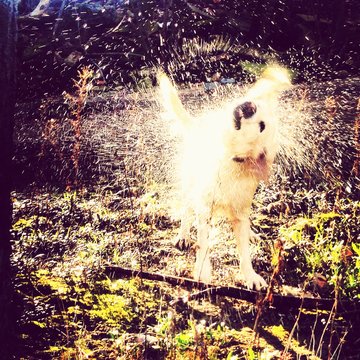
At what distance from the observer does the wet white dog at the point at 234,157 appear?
2.04 m

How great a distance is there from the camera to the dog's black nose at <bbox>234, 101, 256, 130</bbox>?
197cm

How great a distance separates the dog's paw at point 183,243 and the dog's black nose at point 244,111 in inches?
51.5

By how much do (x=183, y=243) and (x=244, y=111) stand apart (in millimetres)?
1381

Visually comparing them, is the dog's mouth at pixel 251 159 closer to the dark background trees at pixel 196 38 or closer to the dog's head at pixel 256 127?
the dog's head at pixel 256 127

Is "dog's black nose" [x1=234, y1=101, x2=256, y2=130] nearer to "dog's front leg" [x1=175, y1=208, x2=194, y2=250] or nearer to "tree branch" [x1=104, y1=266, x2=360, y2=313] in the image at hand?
"tree branch" [x1=104, y1=266, x2=360, y2=313]

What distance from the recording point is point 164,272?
267 cm

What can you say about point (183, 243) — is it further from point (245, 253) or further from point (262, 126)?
point (262, 126)

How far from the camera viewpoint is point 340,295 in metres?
2.12

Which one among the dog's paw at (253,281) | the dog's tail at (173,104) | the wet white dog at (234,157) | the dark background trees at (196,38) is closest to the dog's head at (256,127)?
the wet white dog at (234,157)

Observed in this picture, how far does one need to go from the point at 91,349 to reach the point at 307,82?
6.20 m

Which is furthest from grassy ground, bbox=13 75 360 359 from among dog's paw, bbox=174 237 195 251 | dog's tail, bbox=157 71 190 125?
dog's tail, bbox=157 71 190 125

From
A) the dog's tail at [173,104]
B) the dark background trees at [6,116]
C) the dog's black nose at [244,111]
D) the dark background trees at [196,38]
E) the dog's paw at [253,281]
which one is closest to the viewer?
the dark background trees at [6,116]

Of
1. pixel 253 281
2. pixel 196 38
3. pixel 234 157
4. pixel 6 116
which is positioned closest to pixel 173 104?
pixel 234 157

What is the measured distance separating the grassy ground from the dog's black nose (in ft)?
2.37
